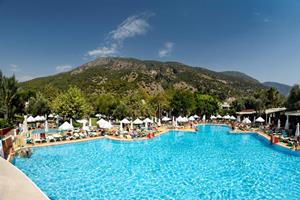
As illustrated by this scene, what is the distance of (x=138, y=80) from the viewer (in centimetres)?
10238

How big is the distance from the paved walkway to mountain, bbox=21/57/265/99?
65.1 m

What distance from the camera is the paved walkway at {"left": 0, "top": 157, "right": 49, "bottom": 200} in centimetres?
476

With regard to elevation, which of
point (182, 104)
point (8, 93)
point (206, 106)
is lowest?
point (206, 106)

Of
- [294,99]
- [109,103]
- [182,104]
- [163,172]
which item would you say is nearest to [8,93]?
[109,103]

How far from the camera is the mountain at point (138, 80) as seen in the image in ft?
254

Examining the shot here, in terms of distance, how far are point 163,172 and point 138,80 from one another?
9038cm

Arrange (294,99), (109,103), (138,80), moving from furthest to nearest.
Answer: (138,80)
(109,103)
(294,99)

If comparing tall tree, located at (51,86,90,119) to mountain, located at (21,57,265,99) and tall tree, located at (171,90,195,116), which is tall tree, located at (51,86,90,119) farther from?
mountain, located at (21,57,265,99)

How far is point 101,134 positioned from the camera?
985 inches

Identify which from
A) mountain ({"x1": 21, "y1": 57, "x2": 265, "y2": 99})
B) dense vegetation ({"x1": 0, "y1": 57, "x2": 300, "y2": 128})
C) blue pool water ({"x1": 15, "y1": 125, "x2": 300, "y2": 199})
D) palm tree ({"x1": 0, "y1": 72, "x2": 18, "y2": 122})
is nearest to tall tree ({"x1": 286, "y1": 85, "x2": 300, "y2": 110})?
dense vegetation ({"x1": 0, "y1": 57, "x2": 300, "y2": 128})

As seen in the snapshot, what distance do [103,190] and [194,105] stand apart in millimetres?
39319

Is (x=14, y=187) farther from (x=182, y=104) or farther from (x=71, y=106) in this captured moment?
(x=182, y=104)

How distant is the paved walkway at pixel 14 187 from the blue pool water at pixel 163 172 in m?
4.22

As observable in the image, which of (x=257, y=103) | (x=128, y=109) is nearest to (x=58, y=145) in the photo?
(x=128, y=109)
